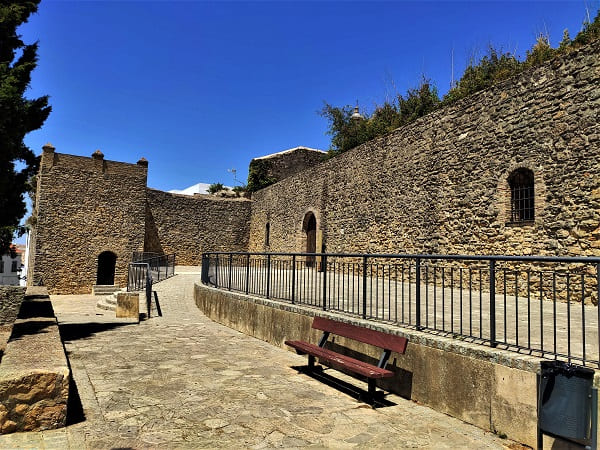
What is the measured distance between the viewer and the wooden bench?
4406 mm

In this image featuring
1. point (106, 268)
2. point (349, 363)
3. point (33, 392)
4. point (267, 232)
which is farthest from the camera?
point (267, 232)

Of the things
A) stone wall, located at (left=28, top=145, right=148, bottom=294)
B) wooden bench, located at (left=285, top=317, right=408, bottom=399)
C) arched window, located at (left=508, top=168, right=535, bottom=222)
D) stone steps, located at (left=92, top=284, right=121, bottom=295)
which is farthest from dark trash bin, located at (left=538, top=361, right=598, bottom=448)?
stone wall, located at (left=28, top=145, right=148, bottom=294)

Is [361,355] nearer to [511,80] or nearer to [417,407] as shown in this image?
[417,407]

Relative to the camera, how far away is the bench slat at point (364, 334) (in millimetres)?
4523

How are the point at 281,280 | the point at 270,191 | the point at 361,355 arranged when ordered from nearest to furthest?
the point at 361,355 < the point at 281,280 < the point at 270,191

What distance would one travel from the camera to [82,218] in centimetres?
2491

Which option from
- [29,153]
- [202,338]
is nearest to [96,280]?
[29,153]

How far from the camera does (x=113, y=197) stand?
2592 centimetres

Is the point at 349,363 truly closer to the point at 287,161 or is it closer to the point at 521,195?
the point at 521,195

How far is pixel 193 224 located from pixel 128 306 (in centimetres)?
1912

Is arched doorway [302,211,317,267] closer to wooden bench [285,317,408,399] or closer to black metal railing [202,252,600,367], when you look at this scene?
black metal railing [202,252,600,367]

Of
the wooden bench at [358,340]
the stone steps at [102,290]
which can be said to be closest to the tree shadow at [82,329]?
the wooden bench at [358,340]

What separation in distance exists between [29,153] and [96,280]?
1452cm

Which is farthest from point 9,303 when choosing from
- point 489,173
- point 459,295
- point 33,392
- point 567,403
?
point 489,173
